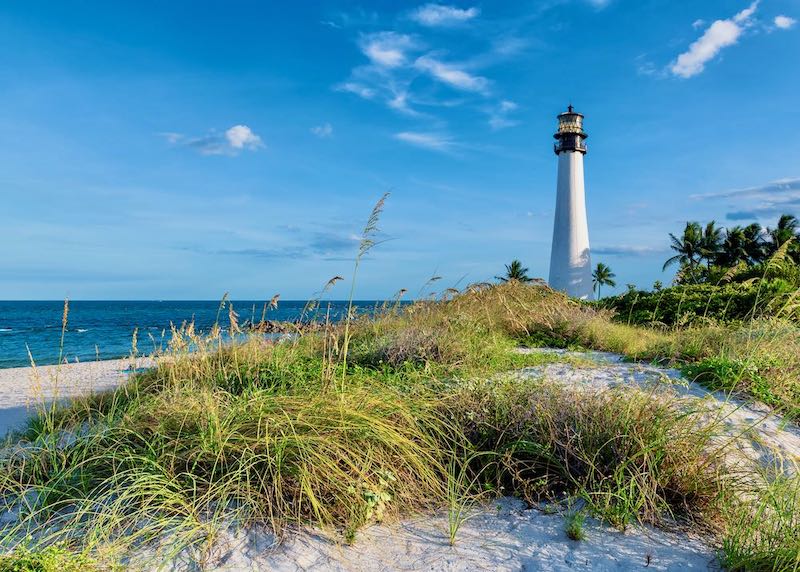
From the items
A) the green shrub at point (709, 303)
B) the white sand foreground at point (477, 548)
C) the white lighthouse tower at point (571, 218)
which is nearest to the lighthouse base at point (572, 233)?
the white lighthouse tower at point (571, 218)

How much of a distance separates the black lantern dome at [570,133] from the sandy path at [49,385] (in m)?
21.6

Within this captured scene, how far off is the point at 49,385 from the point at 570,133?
23832 mm

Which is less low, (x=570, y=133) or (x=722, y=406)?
(x=570, y=133)

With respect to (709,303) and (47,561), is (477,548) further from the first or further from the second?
(709,303)

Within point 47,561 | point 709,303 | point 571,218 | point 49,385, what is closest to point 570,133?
point 571,218

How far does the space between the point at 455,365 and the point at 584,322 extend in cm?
479

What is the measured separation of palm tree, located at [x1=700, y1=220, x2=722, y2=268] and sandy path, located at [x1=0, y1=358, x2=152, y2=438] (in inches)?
1473

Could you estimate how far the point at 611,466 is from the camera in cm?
341

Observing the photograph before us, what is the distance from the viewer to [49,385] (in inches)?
343

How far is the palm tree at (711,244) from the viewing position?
36.8 m

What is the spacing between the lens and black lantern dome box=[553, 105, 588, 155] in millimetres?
25656

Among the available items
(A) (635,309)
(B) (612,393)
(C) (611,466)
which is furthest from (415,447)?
(A) (635,309)

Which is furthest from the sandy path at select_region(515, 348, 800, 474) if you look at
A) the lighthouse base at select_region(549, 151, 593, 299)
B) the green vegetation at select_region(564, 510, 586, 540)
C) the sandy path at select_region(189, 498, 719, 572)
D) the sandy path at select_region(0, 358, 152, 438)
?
the lighthouse base at select_region(549, 151, 593, 299)

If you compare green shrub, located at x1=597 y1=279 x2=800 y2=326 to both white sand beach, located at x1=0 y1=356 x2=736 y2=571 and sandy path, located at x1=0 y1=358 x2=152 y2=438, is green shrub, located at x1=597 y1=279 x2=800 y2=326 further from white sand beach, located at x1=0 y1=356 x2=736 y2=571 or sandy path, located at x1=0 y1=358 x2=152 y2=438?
sandy path, located at x1=0 y1=358 x2=152 y2=438
